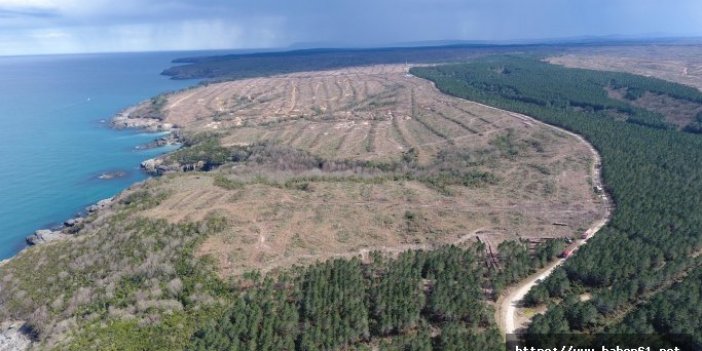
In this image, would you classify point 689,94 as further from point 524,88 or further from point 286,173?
Result: point 286,173

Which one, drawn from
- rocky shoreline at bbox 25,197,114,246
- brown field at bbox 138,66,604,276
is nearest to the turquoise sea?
rocky shoreline at bbox 25,197,114,246

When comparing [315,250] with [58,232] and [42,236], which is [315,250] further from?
[42,236]

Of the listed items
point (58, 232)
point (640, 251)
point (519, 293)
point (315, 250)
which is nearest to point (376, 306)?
point (315, 250)

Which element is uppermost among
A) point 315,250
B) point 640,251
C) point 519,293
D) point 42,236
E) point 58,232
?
point 315,250

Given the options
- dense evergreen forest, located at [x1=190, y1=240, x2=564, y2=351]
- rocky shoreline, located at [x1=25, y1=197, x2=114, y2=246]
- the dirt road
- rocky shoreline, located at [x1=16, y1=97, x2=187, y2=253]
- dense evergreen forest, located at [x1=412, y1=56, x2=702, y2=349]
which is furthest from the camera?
rocky shoreline, located at [x1=16, y1=97, x2=187, y2=253]

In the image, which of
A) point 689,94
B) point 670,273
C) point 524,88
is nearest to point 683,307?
point 670,273

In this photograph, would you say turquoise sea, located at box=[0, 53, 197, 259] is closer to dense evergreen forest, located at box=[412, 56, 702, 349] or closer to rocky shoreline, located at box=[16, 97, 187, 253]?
rocky shoreline, located at box=[16, 97, 187, 253]

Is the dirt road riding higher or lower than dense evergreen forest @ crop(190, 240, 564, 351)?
lower
